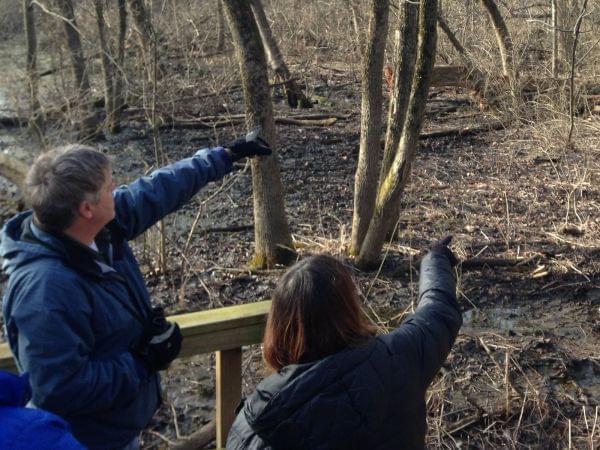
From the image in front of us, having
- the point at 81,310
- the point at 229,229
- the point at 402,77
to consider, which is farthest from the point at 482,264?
the point at 81,310

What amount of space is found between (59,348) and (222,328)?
61 cm

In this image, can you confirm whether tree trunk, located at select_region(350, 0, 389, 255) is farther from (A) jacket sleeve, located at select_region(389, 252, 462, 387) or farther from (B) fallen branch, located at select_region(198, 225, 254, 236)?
(A) jacket sleeve, located at select_region(389, 252, 462, 387)

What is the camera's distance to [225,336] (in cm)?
253

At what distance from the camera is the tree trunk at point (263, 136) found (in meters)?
5.30

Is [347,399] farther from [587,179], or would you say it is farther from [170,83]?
[170,83]

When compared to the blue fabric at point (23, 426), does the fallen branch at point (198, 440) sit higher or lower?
lower

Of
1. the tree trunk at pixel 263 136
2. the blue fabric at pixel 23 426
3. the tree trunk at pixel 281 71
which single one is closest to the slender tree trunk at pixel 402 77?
the tree trunk at pixel 263 136

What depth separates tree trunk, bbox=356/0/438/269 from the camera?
4.97 m

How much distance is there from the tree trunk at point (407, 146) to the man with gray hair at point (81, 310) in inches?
124

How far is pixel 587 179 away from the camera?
7938 millimetres

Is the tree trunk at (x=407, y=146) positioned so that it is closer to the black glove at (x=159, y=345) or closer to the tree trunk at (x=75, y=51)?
the black glove at (x=159, y=345)

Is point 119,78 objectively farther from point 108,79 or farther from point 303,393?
point 303,393

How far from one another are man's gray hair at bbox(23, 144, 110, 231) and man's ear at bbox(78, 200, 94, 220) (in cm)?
1

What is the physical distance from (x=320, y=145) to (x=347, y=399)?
877cm
